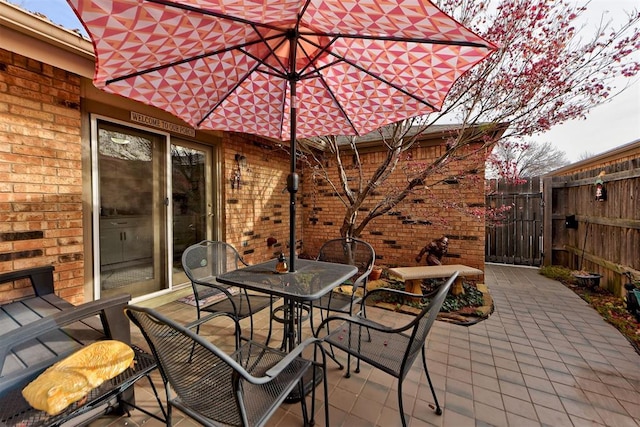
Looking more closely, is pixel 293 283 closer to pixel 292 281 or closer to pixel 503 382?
pixel 292 281

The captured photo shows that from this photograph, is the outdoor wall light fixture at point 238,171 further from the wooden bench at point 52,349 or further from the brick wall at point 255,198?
the wooden bench at point 52,349

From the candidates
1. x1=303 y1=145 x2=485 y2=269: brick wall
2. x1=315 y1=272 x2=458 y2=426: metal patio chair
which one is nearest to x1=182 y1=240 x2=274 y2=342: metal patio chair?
x1=315 y1=272 x2=458 y2=426: metal patio chair

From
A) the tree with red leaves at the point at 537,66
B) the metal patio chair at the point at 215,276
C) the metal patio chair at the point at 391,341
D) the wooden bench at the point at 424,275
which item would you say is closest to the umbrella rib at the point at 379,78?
the metal patio chair at the point at 391,341

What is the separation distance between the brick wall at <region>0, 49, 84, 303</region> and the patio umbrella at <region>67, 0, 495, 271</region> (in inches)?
45.8

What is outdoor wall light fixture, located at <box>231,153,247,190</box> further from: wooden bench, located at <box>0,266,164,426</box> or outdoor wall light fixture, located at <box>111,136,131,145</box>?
wooden bench, located at <box>0,266,164,426</box>

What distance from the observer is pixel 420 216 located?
4.85m

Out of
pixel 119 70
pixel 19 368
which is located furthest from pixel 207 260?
pixel 119 70

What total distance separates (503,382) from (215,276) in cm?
249

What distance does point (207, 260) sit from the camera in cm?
259

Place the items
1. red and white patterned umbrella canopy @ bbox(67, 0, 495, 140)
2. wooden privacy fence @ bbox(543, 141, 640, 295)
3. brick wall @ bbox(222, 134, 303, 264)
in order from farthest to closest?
brick wall @ bbox(222, 134, 303, 264) → wooden privacy fence @ bbox(543, 141, 640, 295) → red and white patterned umbrella canopy @ bbox(67, 0, 495, 140)

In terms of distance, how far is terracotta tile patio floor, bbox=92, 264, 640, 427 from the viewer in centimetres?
163

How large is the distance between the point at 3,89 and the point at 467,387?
4.21 metres

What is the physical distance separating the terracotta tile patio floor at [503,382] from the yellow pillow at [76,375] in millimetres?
564

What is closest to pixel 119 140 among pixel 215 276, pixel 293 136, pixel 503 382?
pixel 215 276
